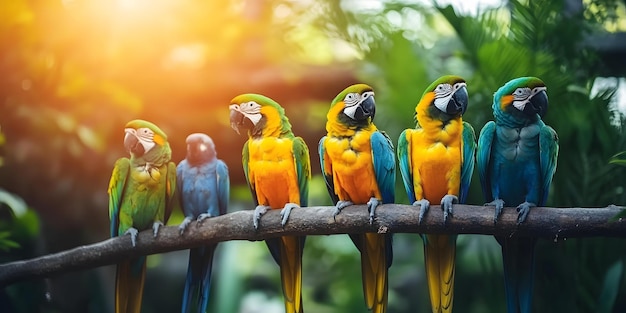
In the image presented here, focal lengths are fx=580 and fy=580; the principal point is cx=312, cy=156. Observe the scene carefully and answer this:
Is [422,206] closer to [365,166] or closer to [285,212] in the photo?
[365,166]

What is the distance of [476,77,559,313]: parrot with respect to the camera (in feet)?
5.14

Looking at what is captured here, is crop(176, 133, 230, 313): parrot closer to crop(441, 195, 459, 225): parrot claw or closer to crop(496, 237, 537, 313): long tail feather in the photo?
crop(441, 195, 459, 225): parrot claw

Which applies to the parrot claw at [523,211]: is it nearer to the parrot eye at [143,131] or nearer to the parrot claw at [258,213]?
the parrot claw at [258,213]

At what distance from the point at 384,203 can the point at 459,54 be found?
3.42 ft

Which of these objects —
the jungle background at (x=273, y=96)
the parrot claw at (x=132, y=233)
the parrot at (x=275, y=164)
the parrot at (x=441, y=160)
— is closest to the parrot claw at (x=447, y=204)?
the parrot at (x=441, y=160)

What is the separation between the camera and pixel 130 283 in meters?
1.95

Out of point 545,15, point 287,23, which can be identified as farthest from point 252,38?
point 545,15

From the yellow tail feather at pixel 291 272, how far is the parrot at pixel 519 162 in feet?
1.98

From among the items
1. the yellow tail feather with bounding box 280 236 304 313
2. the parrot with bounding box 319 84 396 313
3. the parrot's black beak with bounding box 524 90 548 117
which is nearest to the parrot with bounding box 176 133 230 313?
the yellow tail feather with bounding box 280 236 304 313

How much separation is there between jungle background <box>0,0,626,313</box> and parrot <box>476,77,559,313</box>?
708 millimetres

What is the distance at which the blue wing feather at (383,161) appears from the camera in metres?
1.68

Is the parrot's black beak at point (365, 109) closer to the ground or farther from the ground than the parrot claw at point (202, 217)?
farther from the ground

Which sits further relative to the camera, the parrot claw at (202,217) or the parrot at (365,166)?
the parrot claw at (202,217)

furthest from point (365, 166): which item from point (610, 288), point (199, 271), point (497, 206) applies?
point (610, 288)
